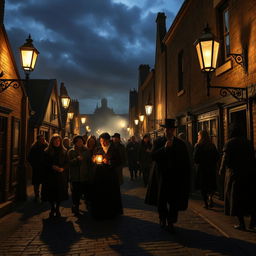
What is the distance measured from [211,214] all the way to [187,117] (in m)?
5.54

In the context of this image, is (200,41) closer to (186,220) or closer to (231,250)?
(186,220)

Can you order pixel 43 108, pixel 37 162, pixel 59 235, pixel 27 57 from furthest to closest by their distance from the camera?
pixel 43 108
pixel 37 162
pixel 27 57
pixel 59 235

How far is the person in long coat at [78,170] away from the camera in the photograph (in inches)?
241

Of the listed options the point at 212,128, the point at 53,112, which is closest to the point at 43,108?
the point at 53,112

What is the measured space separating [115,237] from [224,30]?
6.83m

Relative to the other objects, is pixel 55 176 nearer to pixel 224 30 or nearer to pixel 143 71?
pixel 224 30

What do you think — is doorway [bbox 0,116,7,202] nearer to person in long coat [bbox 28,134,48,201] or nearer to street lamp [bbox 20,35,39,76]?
person in long coat [bbox 28,134,48,201]

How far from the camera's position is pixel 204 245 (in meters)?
4.01

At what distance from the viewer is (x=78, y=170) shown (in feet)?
20.3

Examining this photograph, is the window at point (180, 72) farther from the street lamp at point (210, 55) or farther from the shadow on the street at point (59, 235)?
the shadow on the street at point (59, 235)

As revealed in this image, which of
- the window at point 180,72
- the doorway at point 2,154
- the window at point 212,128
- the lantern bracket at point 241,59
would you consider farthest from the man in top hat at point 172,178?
the window at point 180,72

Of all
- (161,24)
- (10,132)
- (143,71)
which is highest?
(143,71)

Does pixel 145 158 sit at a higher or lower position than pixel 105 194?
higher

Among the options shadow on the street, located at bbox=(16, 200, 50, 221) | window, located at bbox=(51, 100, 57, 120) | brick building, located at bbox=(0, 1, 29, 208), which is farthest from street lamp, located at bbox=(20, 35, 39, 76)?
window, located at bbox=(51, 100, 57, 120)
